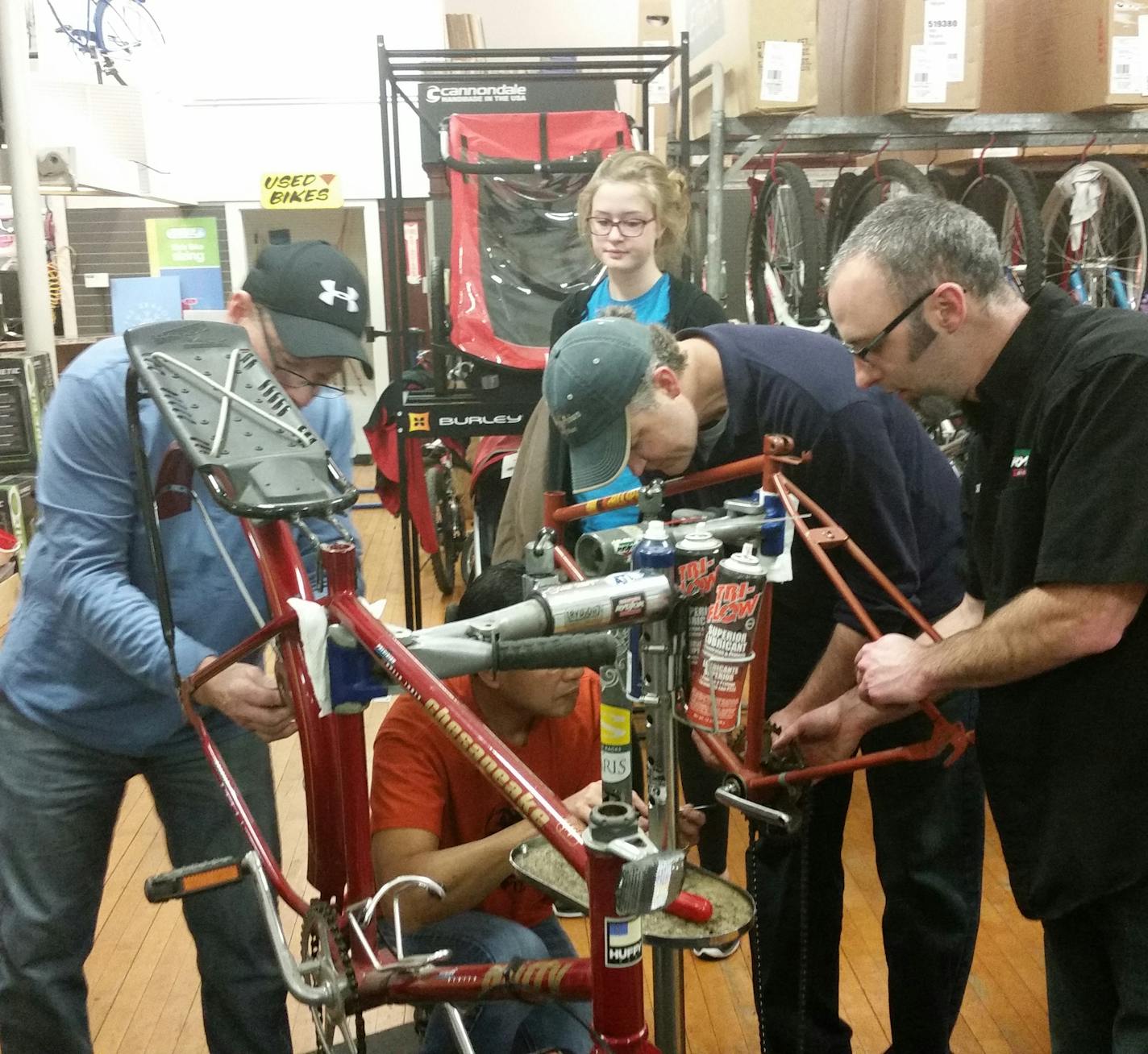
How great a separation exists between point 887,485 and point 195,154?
7464mm

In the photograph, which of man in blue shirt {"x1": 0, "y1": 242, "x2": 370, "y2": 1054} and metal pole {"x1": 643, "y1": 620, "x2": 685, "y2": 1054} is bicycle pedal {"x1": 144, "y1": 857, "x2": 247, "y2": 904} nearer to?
man in blue shirt {"x1": 0, "y1": 242, "x2": 370, "y2": 1054}

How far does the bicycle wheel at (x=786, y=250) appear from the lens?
12.3 feet

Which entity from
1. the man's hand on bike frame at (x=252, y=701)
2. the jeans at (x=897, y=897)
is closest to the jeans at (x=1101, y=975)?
the jeans at (x=897, y=897)

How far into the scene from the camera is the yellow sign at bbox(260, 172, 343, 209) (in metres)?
6.33

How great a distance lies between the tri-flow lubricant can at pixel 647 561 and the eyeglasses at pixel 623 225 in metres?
1.91

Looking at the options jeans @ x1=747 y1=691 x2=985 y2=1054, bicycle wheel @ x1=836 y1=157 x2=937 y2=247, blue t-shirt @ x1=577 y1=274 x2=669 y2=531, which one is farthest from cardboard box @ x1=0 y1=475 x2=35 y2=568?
bicycle wheel @ x1=836 y1=157 x2=937 y2=247

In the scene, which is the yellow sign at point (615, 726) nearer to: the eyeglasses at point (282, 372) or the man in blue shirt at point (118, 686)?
the man in blue shirt at point (118, 686)

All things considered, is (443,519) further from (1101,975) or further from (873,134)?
(1101,975)

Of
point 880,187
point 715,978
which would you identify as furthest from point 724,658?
point 880,187

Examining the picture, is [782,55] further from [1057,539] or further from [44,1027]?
[44,1027]

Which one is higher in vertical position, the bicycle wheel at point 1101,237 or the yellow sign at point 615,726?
the bicycle wheel at point 1101,237

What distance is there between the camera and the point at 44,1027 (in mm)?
1588

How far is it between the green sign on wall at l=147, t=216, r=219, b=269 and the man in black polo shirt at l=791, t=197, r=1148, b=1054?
505 centimetres

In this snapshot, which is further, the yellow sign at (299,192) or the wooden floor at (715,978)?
the yellow sign at (299,192)
